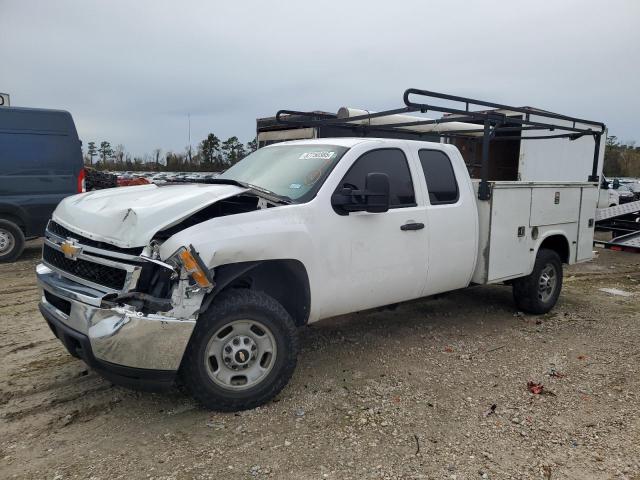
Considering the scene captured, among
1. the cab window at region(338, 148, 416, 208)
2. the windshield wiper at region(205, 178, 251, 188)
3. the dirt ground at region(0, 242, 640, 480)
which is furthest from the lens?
the cab window at region(338, 148, 416, 208)

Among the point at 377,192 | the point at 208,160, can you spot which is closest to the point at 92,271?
the point at 377,192

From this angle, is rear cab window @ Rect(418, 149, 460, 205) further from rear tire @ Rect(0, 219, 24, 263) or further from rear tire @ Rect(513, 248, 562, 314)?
rear tire @ Rect(0, 219, 24, 263)

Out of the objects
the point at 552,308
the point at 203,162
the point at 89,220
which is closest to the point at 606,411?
the point at 552,308

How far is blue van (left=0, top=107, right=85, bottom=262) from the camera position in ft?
27.6

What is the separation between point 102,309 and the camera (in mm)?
3084

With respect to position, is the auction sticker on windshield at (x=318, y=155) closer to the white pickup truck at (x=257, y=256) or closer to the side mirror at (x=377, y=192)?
the white pickup truck at (x=257, y=256)

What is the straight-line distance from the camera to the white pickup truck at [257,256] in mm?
3152

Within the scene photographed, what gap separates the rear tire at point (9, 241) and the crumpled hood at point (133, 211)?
18.3ft

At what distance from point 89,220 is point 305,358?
2197 mm

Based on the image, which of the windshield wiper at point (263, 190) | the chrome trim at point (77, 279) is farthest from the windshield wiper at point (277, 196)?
the chrome trim at point (77, 279)

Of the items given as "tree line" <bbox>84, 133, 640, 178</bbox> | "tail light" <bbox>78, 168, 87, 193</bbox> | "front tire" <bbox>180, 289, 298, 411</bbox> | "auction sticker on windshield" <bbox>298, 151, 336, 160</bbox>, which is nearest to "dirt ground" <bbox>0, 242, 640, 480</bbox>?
"front tire" <bbox>180, 289, 298, 411</bbox>

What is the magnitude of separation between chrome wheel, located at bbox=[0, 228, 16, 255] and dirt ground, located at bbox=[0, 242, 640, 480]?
376 centimetres

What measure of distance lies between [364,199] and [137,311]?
1879 mm

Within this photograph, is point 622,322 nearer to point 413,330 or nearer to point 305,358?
point 413,330
